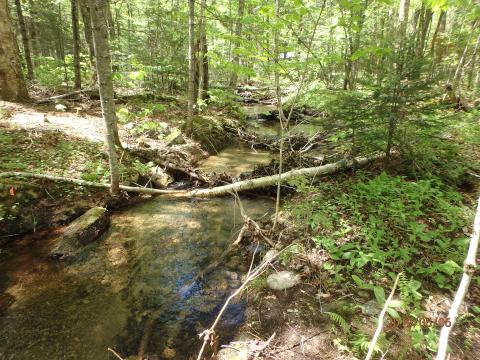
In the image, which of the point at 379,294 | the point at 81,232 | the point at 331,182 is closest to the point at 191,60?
the point at 331,182

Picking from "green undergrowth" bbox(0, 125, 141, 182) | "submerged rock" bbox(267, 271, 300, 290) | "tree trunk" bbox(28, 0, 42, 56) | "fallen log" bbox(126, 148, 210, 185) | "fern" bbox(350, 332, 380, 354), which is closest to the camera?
"fern" bbox(350, 332, 380, 354)

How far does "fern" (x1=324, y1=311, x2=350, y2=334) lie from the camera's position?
2.81 metres

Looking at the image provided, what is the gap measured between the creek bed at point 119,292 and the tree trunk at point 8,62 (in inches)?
250

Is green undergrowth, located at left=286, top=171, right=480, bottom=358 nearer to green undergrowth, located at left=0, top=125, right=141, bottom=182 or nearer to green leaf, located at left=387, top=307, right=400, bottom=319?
green leaf, located at left=387, top=307, right=400, bottom=319

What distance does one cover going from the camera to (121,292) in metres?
3.89

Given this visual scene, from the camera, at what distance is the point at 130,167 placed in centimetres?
700

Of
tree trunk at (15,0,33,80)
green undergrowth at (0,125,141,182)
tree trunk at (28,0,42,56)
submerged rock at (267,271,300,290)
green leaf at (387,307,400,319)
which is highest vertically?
tree trunk at (28,0,42,56)

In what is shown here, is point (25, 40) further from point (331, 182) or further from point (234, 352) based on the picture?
point (234, 352)

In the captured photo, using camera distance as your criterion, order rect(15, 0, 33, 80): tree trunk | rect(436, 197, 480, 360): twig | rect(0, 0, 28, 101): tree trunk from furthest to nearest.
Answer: rect(15, 0, 33, 80): tree trunk, rect(0, 0, 28, 101): tree trunk, rect(436, 197, 480, 360): twig

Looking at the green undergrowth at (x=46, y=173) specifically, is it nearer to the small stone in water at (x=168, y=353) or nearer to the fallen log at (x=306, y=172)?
the fallen log at (x=306, y=172)

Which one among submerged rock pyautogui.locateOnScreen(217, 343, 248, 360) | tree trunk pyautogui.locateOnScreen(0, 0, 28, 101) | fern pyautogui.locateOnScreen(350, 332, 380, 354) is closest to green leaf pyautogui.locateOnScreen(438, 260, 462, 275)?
fern pyautogui.locateOnScreen(350, 332, 380, 354)

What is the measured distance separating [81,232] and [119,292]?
1597mm

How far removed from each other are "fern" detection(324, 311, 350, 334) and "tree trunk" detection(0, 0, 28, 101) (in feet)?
35.1

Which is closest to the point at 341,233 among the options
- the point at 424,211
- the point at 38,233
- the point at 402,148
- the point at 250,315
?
the point at 424,211
